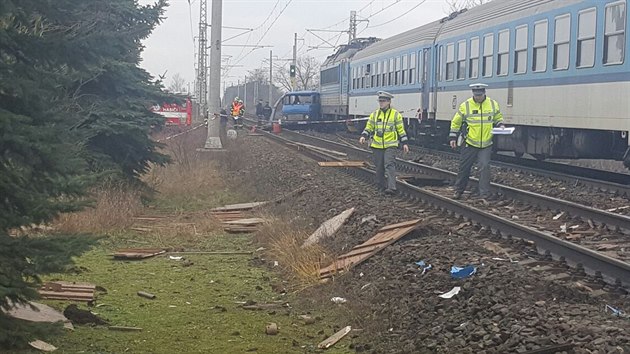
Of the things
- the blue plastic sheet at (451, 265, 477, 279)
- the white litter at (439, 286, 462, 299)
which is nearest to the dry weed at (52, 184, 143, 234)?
the blue plastic sheet at (451, 265, 477, 279)

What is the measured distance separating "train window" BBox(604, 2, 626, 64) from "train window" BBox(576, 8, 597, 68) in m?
0.43

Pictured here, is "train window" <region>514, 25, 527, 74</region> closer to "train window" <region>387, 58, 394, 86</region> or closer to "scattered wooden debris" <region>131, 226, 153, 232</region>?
"scattered wooden debris" <region>131, 226, 153, 232</region>

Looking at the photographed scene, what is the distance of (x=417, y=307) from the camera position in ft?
22.8

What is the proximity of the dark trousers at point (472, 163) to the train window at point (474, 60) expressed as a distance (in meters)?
7.24

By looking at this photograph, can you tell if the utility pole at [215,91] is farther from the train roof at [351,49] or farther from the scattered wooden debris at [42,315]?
the scattered wooden debris at [42,315]

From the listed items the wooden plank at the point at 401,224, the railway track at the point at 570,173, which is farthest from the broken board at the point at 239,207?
the railway track at the point at 570,173

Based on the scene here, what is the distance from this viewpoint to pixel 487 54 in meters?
20.0

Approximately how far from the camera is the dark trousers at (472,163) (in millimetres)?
13633

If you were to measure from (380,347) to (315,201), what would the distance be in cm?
824

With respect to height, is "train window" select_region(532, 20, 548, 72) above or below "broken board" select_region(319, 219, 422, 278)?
above

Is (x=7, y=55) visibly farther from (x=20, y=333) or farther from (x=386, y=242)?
(x=386, y=242)

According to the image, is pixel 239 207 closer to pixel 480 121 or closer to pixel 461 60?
pixel 480 121

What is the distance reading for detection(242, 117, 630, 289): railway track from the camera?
315 inches

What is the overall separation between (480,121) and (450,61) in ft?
32.0
